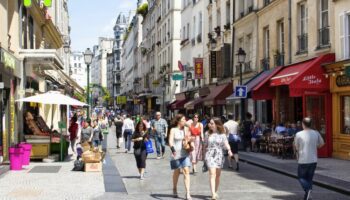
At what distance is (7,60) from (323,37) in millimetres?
10927

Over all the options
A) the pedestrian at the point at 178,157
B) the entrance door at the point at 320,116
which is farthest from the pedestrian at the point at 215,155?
the entrance door at the point at 320,116

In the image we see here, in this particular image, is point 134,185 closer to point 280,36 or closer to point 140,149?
point 140,149

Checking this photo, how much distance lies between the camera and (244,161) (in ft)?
68.5

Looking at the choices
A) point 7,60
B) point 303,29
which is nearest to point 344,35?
point 303,29

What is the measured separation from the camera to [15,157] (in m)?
16.9

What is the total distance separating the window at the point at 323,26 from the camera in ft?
68.6

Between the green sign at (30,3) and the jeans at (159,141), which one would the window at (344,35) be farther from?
the green sign at (30,3)

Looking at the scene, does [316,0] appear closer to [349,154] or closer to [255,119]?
[349,154]

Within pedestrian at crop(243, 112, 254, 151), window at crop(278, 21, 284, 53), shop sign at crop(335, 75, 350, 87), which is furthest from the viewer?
window at crop(278, 21, 284, 53)

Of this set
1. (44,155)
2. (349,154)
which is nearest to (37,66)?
(44,155)

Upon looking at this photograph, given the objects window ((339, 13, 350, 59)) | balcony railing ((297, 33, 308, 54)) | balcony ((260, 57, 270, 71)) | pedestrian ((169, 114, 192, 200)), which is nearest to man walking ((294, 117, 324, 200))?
pedestrian ((169, 114, 192, 200))

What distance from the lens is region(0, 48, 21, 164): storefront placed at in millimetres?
17420

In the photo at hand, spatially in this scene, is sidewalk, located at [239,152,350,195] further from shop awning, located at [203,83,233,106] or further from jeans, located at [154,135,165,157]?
shop awning, located at [203,83,233,106]

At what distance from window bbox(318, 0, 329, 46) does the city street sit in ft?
19.5
